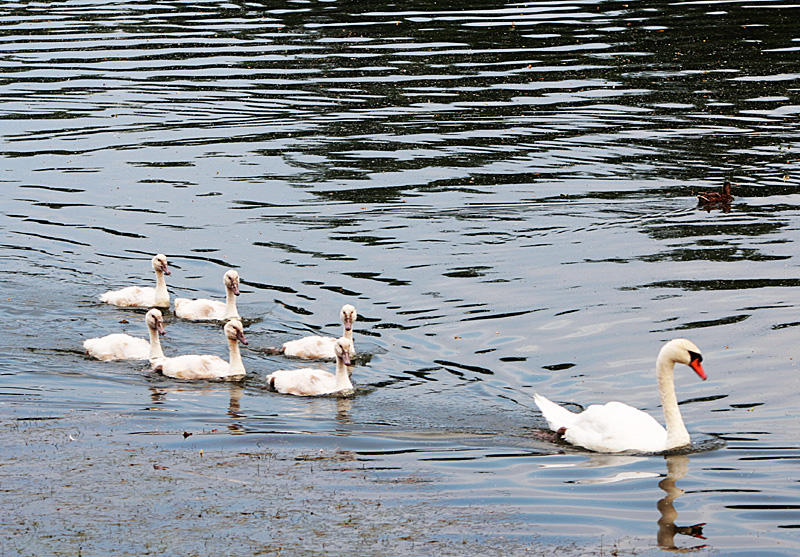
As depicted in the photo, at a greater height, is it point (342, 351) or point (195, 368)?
point (342, 351)

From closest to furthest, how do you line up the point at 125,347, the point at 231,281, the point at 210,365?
1. the point at 210,365
2. the point at 125,347
3. the point at 231,281

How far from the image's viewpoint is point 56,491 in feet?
37.3

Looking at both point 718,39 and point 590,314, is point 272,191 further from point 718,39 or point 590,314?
point 718,39

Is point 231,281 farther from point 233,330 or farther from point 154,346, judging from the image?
point 233,330

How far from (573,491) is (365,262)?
9237 millimetres

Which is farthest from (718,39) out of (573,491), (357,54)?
(573,491)

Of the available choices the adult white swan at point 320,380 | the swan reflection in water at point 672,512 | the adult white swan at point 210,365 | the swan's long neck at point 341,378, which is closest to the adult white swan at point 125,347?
the adult white swan at point 210,365

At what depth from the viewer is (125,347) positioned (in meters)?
17.0

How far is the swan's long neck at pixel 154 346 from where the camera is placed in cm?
1702

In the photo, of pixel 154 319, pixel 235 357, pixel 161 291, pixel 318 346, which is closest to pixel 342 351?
pixel 318 346

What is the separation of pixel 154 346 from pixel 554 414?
543cm

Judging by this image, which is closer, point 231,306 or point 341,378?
point 341,378

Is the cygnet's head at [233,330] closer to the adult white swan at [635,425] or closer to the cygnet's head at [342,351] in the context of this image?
the cygnet's head at [342,351]

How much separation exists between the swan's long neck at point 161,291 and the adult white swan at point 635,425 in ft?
23.0
